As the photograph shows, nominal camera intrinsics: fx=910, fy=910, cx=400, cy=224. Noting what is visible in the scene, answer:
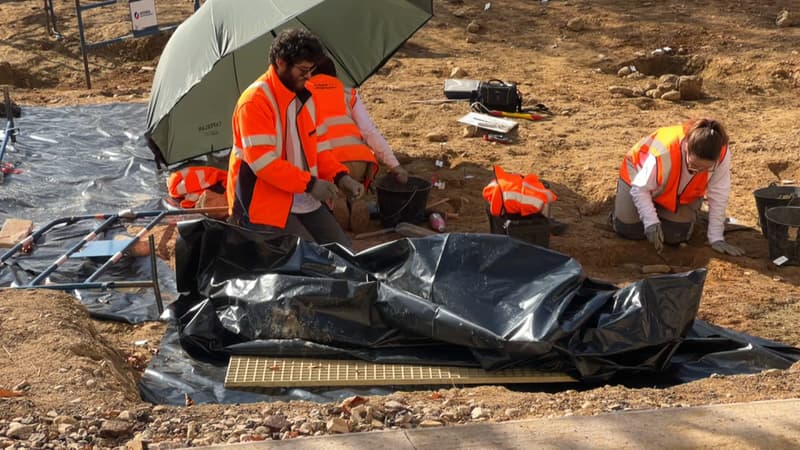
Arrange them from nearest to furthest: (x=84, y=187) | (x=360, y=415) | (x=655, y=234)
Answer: (x=360, y=415) → (x=655, y=234) → (x=84, y=187)

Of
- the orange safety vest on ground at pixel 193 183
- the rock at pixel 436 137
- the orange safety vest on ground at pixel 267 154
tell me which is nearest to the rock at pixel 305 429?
the orange safety vest on ground at pixel 267 154

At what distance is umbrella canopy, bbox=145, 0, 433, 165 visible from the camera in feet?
22.8

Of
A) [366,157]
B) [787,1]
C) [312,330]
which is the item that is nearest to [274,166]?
[312,330]

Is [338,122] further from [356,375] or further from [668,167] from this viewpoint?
[356,375]

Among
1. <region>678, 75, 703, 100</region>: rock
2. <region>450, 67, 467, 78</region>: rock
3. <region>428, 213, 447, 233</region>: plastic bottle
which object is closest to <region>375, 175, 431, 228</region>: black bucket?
<region>428, 213, 447, 233</region>: plastic bottle

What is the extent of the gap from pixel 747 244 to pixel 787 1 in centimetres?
889

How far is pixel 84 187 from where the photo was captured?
7.92 metres

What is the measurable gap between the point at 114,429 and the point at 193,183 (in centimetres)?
399

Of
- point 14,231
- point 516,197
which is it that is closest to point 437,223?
point 516,197

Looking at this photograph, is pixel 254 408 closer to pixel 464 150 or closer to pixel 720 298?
pixel 720 298

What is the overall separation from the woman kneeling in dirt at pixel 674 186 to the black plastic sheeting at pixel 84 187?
3.24m

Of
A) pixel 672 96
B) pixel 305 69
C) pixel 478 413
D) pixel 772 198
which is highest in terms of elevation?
pixel 305 69

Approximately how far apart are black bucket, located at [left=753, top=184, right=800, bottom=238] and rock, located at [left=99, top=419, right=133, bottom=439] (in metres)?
4.78

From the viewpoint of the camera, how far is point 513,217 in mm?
6246
